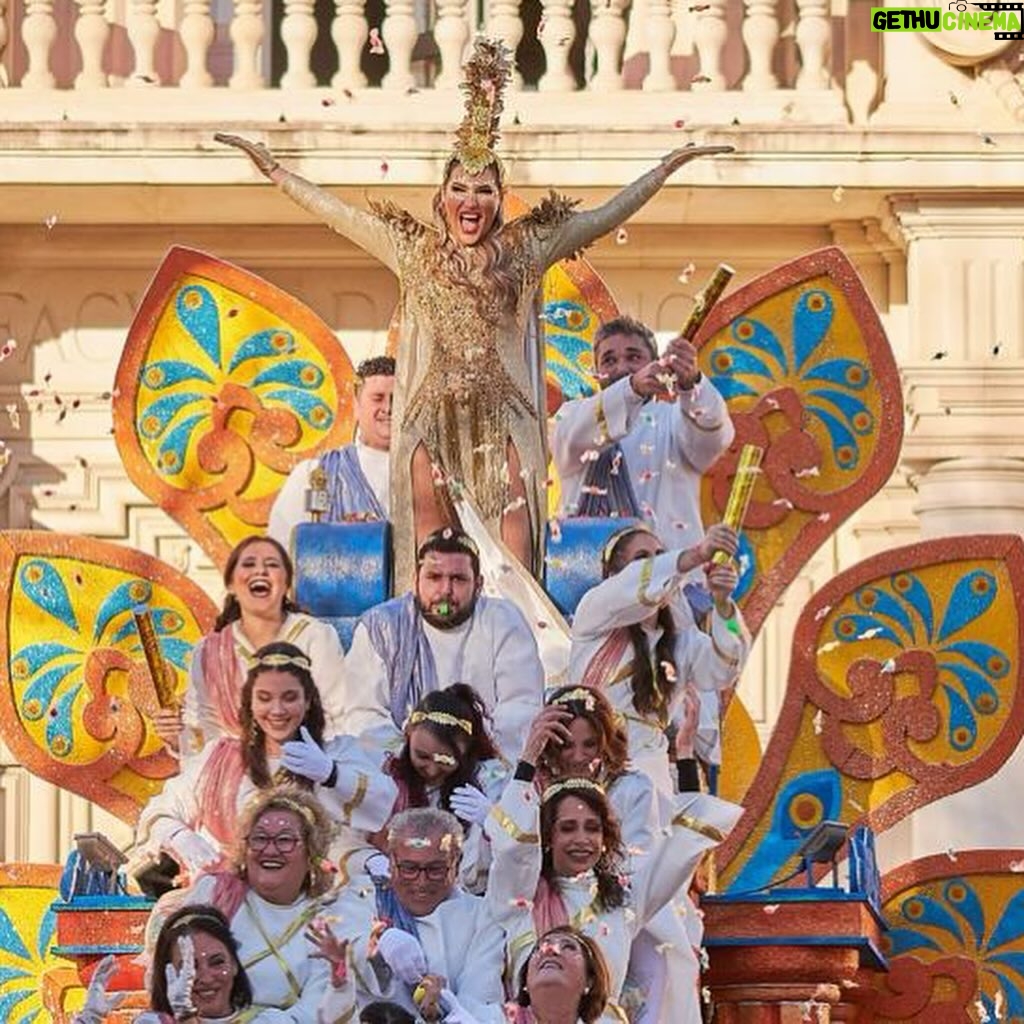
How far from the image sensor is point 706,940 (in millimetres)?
16438

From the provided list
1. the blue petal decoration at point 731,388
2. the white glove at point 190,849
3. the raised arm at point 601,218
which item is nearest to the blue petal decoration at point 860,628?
Result: the blue petal decoration at point 731,388

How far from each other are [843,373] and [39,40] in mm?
3626

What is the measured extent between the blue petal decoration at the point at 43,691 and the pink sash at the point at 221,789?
5.61ft

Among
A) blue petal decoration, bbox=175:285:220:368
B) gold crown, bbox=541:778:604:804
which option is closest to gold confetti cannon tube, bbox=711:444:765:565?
gold crown, bbox=541:778:604:804

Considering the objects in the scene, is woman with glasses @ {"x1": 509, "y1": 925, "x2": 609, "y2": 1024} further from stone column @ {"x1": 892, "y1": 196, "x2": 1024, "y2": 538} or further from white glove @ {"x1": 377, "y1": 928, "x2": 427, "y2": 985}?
stone column @ {"x1": 892, "y1": 196, "x2": 1024, "y2": 538}

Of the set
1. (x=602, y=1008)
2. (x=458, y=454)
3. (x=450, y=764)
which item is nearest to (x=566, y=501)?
(x=458, y=454)

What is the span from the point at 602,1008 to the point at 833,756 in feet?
11.2

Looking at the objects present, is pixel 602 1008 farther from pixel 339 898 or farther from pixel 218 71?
pixel 218 71

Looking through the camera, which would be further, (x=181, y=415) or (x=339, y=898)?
(x=181, y=415)

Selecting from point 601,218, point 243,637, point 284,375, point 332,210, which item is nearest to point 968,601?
point 601,218

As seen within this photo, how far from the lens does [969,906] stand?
17.5 m

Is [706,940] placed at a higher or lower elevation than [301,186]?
lower

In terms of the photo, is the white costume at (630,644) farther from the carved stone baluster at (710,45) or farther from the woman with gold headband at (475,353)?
the carved stone baluster at (710,45)

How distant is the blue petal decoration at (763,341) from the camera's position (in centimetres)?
1809
